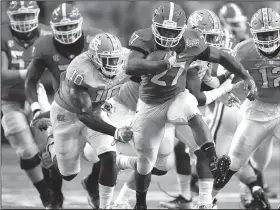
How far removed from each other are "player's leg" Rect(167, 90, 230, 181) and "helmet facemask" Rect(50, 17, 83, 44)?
2.71 ft

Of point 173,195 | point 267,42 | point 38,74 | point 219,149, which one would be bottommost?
point 173,195

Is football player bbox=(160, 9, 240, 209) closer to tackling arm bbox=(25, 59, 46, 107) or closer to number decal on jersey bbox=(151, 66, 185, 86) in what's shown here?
number decal on jersey bbox=(151, 66, 185, 86)

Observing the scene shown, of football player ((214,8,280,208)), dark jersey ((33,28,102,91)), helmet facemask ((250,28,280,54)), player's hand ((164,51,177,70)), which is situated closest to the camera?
player's hand ((164,51,177,70))

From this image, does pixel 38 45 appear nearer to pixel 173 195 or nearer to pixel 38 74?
pixel 38 74

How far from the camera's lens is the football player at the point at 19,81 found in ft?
21.1

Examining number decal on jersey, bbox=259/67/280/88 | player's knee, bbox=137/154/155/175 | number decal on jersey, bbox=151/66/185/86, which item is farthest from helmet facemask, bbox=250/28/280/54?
player's knee, bbox=137/154/155/175

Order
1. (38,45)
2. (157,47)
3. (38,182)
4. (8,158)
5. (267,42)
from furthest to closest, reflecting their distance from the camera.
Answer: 1. (8,158)
2. (38,182)
3. (38,45)
4. (267,42)
5. (157,47)

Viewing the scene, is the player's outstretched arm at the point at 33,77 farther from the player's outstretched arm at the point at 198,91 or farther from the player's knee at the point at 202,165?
the player's knee at the point at 202,165

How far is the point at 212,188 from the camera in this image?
590cm

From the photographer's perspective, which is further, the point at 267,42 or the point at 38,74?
the point at 38,74

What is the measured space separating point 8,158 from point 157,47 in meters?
3.85

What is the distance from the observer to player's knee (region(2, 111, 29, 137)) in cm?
647

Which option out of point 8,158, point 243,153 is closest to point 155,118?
point 243,153

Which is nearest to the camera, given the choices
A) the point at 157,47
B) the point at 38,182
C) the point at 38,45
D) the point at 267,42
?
the point at 157,47
